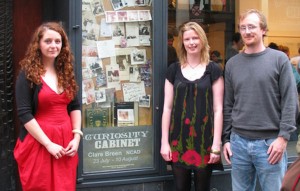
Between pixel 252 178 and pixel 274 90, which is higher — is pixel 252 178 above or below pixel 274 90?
below

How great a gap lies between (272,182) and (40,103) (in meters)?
1.82

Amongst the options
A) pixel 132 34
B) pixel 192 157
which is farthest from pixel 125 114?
pixel 192 157

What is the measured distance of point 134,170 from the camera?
189 inches

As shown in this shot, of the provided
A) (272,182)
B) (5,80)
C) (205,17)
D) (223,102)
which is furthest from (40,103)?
(205,17)

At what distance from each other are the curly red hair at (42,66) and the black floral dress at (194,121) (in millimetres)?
954

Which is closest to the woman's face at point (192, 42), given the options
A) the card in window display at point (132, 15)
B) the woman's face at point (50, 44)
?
the card in window display at point (132, 15)

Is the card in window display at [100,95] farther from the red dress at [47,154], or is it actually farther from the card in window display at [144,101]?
the red dress at [47,154]

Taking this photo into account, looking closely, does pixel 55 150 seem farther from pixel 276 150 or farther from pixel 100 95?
pixel 276 150

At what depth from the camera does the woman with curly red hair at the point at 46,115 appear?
341 centimetres

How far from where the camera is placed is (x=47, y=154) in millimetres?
3441

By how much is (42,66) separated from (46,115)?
36cm

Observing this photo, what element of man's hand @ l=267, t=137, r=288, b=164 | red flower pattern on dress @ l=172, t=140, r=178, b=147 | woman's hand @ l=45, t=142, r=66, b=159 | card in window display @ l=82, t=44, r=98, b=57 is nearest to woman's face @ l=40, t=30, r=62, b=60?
woman's hand @ l=45, t=142, r=66, b=159

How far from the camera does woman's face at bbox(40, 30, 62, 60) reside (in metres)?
3.50

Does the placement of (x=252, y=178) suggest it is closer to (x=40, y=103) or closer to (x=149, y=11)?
(x=40, y=103)
